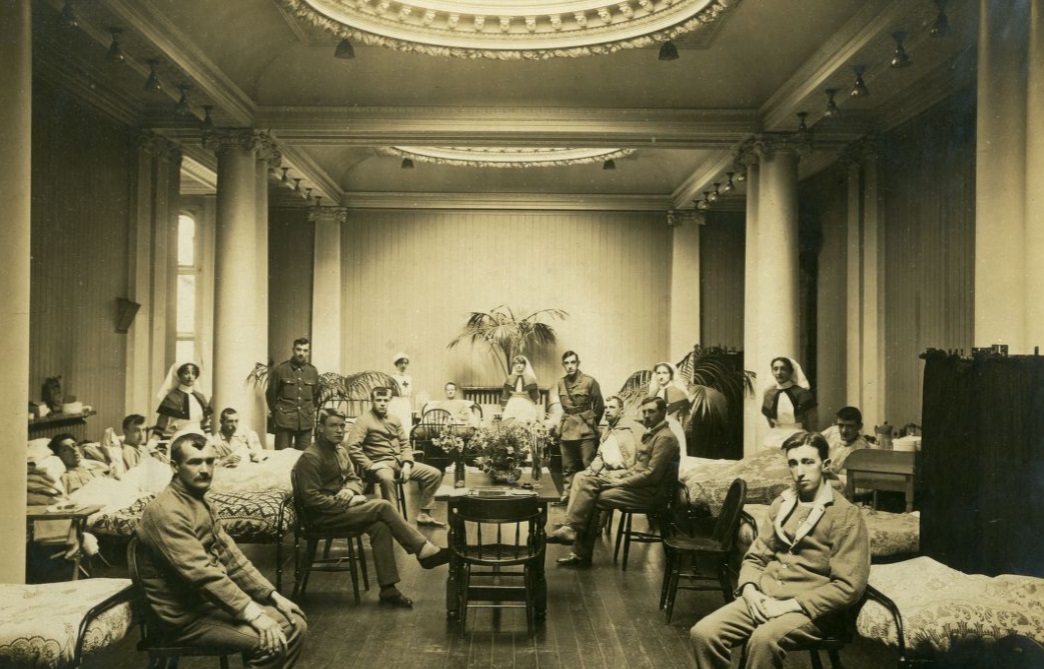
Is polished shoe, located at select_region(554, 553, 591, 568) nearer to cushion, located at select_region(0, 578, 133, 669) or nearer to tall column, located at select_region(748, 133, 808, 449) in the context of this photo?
cushion, located at select_region(0, 578, 133, 669)

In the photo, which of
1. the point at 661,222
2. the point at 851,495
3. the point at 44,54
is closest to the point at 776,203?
the point at 851,495

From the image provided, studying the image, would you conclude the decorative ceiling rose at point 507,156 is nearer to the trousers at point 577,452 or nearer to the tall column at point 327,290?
the tall column at point 327,290

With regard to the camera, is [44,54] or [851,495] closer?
[851,495]

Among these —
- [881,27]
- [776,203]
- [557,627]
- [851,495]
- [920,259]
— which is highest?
[881,27]

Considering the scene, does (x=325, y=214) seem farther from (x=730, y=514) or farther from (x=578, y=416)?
(x=730, y=514)

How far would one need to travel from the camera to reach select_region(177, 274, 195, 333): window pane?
50.9ft

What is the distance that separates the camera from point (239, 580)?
3.93 metres

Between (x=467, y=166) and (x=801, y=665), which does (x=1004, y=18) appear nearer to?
(x=801, y=665)

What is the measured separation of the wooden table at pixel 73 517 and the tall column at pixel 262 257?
474 cm

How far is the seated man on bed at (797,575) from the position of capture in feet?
12.0

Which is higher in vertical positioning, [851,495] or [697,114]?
[697,114]

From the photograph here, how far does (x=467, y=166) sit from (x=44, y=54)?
8.22 m

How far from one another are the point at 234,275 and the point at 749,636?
26.8 ft

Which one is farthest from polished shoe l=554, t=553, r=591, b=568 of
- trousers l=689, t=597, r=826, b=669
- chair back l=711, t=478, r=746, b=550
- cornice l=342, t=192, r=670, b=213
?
cornice l=342, t=192, r=670, b=213
